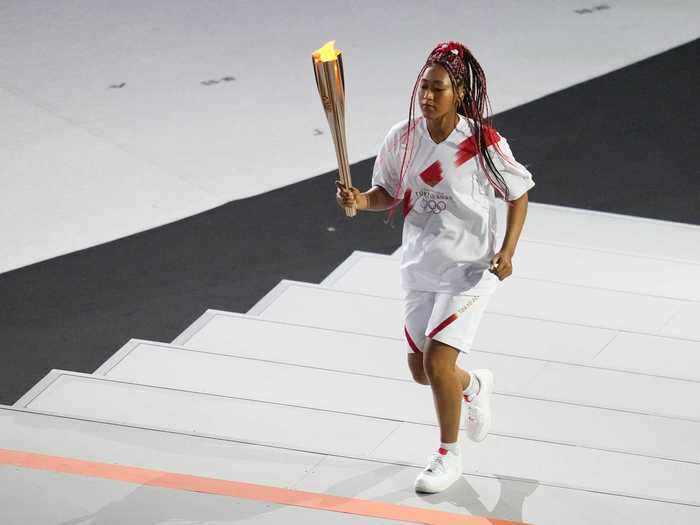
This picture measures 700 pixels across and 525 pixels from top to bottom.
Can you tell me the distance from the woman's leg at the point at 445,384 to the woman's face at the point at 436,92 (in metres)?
0.73

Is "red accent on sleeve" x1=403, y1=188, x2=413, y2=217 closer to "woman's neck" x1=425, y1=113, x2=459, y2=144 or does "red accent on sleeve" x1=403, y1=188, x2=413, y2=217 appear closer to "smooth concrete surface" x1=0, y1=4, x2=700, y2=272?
"woman's neck" x1=425, y1=113, x2=459, y2=144

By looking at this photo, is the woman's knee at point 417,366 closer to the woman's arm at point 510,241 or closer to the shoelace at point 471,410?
the shoelace at point 471,410

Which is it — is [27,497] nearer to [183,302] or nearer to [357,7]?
[183,302]

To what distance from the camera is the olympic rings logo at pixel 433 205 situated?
3873 mm

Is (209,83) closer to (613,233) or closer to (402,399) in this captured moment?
(613,233)

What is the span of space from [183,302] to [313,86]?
336cm

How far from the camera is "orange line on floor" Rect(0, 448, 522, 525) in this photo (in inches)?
148

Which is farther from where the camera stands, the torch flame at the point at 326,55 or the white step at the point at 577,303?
the white step at the point at 577,303

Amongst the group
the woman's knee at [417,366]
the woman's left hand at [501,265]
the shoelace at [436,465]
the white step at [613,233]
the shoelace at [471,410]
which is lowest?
the white step at [613,233]

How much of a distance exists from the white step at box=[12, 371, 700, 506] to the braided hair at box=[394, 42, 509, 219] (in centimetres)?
90

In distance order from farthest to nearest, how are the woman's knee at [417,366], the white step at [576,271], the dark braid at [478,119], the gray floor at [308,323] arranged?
the white step at [576,271], the woman's knee at [417,366], the gray floor at [308,323], the dark braid at [478,119]

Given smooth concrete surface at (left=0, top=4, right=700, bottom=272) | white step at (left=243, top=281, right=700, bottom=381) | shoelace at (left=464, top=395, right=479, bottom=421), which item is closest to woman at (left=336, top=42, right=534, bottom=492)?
shoelace at (left=464, top=395, right=479, bottom=421)

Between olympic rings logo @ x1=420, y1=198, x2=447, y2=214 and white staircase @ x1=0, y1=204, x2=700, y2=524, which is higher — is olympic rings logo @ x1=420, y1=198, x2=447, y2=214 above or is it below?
above

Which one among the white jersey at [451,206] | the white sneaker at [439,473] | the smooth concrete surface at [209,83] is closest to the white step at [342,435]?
the white sneaker at [439,473]
